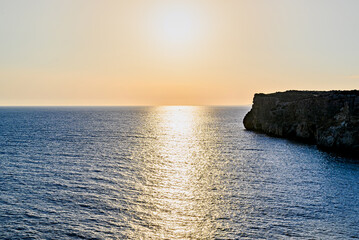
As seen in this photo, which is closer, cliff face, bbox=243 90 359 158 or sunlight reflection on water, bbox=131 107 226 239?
sunlight reflection on water, bbox=131 107 226 239

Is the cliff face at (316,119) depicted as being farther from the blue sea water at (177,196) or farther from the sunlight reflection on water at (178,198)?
the sunlight reflection on water at (178,198)

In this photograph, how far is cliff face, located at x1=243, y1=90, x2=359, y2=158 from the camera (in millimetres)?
69125

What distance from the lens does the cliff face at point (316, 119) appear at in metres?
69.1

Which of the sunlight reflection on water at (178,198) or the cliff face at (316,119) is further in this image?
the cliff face at (316,119)

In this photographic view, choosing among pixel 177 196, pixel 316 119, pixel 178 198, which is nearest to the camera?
pixel 178 198

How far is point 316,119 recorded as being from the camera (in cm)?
8581

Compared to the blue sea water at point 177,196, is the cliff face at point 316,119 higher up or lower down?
higher up

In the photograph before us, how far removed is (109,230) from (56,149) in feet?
167

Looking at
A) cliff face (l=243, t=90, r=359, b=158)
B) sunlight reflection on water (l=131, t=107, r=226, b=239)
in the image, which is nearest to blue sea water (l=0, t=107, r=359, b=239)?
sunlight reflection on water (l=131, t=107, r=226, b=239)

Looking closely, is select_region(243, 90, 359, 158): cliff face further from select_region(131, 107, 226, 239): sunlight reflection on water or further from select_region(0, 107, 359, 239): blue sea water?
select_region(131, 107, 226, 239): sunlight reflection on water

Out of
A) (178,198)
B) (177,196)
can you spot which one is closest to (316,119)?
(177,196)

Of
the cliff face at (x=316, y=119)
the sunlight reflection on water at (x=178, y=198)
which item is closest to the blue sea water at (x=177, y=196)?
the sunlight reflection on water at (x=178, y=198)

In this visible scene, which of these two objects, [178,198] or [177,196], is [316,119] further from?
[178,198]

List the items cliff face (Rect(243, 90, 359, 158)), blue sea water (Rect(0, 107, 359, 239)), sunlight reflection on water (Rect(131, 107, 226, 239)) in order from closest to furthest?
blue sea water (Rect(0, 107, 359, 239))
sunlight reflection on water (Rect(131, 107, 226, 239))
cliff face (Rect(243, 90, 359, 158))
